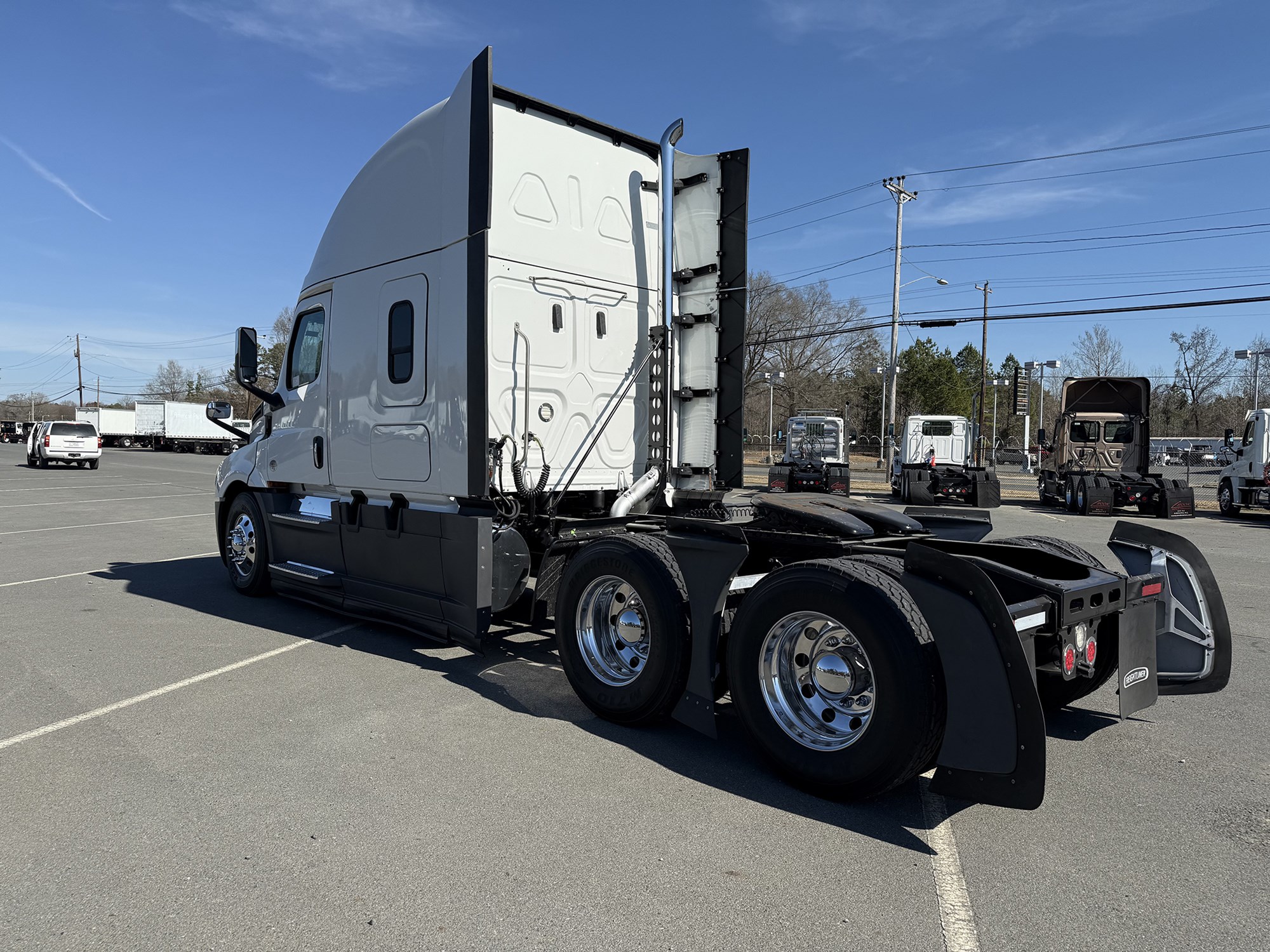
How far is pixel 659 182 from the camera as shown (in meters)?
6.86

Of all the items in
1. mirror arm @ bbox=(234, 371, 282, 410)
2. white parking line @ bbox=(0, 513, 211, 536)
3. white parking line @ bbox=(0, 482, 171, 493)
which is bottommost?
white parking line @ bbox=(0, 513, 211, 536)

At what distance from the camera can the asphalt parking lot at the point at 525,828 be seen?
2797mm

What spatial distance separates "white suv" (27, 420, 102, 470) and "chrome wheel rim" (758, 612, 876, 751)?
35986 millimetres

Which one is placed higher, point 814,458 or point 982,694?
point 814,458

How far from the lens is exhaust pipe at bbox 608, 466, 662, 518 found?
644 cm

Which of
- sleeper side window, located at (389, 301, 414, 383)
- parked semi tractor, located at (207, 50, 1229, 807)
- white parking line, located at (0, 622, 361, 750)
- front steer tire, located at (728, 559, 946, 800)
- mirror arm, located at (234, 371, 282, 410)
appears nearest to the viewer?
front steer tire, located at (728, 559, 946, 800)

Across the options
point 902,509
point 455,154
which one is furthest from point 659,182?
point 902,509

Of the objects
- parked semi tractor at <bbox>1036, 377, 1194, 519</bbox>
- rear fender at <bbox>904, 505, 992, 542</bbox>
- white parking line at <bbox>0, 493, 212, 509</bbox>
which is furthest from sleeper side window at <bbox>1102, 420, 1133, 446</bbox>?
white parking line at <bbox>0, 493, 212, 509</bbox>

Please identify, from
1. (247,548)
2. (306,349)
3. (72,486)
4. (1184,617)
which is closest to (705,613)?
(1184,617)

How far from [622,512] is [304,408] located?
3265 mm

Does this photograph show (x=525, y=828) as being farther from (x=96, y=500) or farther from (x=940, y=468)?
(x=940, y=468)

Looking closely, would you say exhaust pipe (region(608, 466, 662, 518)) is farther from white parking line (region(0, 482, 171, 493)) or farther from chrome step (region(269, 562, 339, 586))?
white parking line (region(0, 482, 171, 493))

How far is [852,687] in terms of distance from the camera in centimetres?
379

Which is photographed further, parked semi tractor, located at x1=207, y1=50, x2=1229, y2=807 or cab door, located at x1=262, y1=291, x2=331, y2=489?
cab door, located at x1=262, y1=291, x2=331, y2=489
